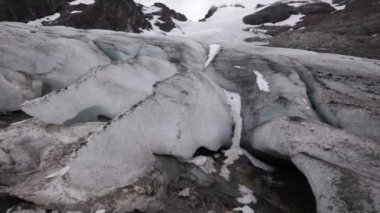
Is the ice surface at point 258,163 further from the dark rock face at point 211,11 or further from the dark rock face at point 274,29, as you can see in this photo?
the dark rock face at point 211,11

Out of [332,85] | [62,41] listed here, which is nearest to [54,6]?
[62,41]

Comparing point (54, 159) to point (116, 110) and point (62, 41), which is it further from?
point (62, 41)

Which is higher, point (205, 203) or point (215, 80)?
point (215, 80)

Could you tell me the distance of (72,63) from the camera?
8.88m

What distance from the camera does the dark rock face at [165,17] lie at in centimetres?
4949

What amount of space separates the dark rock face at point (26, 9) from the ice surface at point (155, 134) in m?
41.5

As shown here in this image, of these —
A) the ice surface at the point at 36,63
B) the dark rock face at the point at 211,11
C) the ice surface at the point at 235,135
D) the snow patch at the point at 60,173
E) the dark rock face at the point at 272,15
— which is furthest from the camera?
the dark rock face at the point at 211,11

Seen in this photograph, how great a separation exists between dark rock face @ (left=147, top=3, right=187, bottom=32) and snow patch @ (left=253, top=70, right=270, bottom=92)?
3983cm

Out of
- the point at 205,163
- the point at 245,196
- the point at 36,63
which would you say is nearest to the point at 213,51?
the point at 36,63

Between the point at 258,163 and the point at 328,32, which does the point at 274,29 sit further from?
the point at 258,163

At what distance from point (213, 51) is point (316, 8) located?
39.6m

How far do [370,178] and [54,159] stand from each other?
15.4 ft

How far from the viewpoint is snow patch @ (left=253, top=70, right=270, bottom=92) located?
8117 millimetres

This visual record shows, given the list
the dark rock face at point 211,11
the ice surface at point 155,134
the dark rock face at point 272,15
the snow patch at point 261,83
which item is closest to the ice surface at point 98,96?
the ice surface at point 155,134
